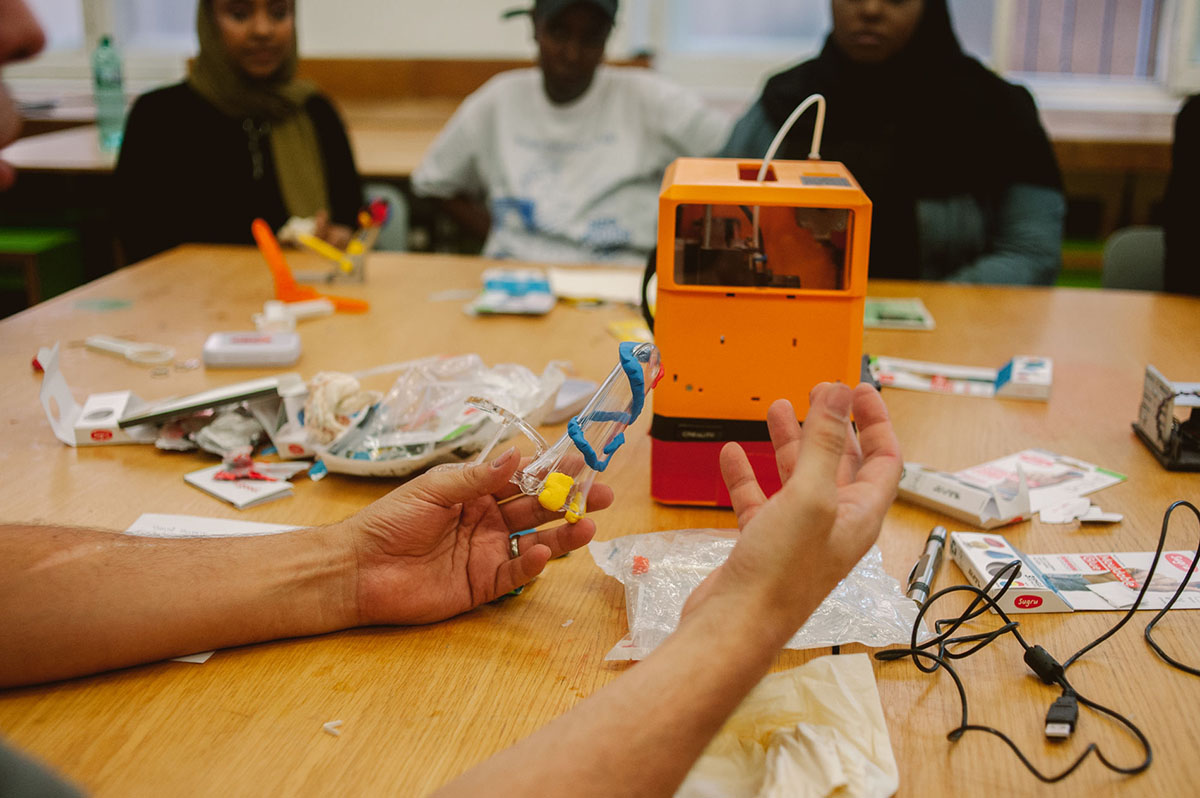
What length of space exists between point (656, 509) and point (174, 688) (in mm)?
565

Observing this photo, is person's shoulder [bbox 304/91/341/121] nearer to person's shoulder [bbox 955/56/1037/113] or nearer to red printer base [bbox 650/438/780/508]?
person's shoulder [bbox 955/56/1037/113]

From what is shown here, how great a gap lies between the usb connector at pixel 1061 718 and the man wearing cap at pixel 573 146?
2.07m

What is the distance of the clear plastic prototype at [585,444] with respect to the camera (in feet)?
3.13

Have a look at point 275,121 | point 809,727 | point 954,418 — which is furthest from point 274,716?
point 275,121

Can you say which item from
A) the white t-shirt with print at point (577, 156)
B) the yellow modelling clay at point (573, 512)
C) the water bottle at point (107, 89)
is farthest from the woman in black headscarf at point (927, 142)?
the water bottle at point (107, 89)

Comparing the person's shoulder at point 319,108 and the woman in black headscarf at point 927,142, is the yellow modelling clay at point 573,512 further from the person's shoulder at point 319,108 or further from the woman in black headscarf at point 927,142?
the person's shoulder at point 319,108

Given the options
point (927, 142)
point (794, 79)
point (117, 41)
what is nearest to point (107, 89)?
point (117, 41)

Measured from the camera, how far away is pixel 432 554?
0.97m

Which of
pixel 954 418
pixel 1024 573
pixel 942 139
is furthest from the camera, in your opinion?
pixel 942 139

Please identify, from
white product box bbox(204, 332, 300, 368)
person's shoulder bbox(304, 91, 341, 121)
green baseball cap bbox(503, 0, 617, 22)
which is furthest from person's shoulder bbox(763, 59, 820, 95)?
white product box bbox(204, 332, 300, 368)

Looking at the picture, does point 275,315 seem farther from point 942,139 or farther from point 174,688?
point 942,139

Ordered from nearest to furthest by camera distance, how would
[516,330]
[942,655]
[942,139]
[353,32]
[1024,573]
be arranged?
[942,655] → [1024,573] → [516,330] → [942,139] → [353,32]

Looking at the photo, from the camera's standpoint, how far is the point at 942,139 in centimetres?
235

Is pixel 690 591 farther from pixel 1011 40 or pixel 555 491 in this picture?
pixel 1011 40
